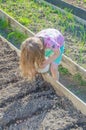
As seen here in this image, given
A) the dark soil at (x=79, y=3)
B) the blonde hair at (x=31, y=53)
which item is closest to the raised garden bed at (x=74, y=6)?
the dark soil at (x=79, y=3)

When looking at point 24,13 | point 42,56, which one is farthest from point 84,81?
point 24,13

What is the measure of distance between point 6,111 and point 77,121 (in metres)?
0.95

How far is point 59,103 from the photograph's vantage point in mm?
5562

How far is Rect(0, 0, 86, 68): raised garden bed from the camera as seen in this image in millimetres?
7168

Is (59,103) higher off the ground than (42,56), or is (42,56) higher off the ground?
(42,56)

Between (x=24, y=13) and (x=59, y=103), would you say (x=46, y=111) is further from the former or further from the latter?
(x=24, y=13)

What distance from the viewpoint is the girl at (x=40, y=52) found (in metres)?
5.04

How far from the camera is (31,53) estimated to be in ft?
16.5

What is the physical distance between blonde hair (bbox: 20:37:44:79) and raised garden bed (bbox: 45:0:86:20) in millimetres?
3292

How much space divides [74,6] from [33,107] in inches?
145

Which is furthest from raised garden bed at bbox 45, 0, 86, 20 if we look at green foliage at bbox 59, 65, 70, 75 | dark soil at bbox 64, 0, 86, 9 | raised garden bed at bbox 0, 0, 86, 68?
green foliage at bbox 59, 65, 70, 75

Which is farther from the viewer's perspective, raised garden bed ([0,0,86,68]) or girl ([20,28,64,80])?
raised garden bed ([0,0,86,68])

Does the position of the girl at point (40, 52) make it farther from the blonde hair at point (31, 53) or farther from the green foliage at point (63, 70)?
the green foliage at point (63, 70)

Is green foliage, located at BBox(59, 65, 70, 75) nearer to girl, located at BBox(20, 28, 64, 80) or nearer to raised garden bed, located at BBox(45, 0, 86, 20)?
girl, located at BBox(20, 28, 64, 80)
